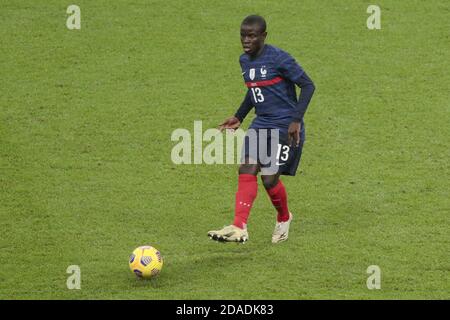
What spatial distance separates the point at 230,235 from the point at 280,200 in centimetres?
98

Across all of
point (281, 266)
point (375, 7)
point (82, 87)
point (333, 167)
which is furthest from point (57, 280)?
point (375, 7)

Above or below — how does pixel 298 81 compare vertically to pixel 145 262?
above

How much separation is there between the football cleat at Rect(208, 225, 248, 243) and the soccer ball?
573mm

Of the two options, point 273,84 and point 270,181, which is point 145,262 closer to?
point 270,181

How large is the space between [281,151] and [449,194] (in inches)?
101

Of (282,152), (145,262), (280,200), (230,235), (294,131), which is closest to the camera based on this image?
(145,262)

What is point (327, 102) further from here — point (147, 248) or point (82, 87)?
point (147, 248)

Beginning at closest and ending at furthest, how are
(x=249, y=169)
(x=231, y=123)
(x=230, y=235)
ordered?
(x=230, y=235) < (x=249, y=169) < (x=231, y=123)

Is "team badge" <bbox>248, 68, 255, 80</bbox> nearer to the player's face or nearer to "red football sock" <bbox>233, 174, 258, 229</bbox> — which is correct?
the player's face

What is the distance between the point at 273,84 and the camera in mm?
10281

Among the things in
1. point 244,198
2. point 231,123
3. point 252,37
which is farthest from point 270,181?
point 252,37

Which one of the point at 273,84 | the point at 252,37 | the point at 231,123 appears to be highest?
the point at 252,37

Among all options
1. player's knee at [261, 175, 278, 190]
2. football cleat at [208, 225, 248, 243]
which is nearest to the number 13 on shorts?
player's knee at [261, 175, 278, 190]

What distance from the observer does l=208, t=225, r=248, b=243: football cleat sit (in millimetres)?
9680
